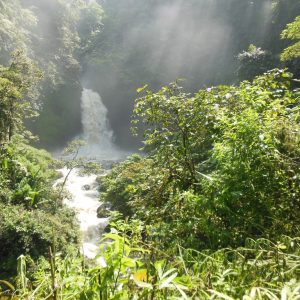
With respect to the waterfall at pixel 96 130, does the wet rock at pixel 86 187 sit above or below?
below

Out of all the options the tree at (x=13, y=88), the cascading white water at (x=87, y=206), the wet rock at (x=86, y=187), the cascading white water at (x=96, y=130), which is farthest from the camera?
the cascading white water at (x=96, y=130)

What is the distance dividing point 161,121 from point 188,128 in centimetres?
36

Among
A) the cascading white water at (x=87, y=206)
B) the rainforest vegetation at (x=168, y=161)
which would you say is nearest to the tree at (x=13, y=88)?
the rainforest vegetation at (x=168, y=161)

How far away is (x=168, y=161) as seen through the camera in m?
3.23

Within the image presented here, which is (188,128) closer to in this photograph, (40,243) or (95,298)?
(95,298)

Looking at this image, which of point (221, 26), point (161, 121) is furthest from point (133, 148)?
point (161, 121)

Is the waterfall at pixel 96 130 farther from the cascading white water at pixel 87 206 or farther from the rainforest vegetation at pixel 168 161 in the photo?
the cascading white water at pixel 87 206

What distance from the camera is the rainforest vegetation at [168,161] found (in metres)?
1.17

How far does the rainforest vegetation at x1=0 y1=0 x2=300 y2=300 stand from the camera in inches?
46.1

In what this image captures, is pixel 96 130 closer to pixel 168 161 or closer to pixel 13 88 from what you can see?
pixel 13 88

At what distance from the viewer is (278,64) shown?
71.8 ft

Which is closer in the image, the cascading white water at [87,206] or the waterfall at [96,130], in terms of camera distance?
the cascading white water at [87,206]

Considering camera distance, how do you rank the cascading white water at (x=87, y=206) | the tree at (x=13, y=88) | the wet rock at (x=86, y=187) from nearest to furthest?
the tree at (x=13, y=88), the cascading white water at (x=87, y=206), the wet rock at (x=86, y=187)

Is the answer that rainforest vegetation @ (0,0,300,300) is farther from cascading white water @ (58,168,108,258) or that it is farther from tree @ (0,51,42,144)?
cascading white water @ (58,168,108,258)
